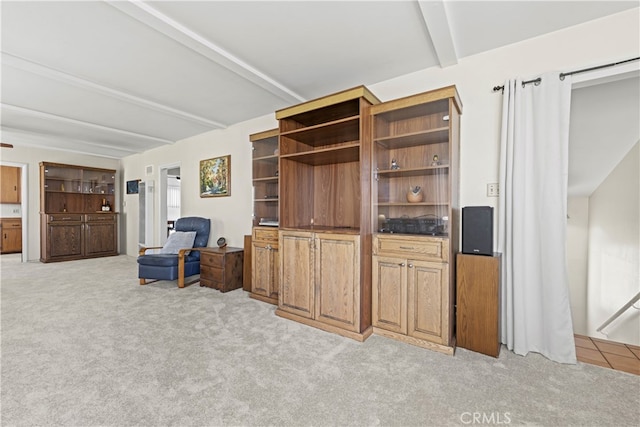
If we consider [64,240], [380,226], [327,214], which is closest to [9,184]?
[64,240]

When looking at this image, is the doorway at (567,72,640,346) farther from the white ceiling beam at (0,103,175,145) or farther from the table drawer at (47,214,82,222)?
the table drawer at (47,214,82,222)

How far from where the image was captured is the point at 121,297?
11.8 ft

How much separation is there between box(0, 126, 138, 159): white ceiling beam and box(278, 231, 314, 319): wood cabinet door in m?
5.55

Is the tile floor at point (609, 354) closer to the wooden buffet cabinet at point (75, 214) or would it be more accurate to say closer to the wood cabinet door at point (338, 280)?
the wood cabinet door at point (338, 280)

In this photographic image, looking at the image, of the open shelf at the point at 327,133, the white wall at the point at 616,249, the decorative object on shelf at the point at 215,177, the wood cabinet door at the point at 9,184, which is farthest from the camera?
the wood cabinet door at the point at 9,184

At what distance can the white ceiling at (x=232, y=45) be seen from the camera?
2029 mm

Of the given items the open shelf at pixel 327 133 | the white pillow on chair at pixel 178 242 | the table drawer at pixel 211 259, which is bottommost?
the table drawer at pixel 211 259

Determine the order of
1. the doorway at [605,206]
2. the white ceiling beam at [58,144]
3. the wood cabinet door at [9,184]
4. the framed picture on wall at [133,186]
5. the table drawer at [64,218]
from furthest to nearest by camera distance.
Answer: the wood cabinet door at [9,184]
the framed picture on wall at [133,186]
the table drawer at [64,218]
the white ceiling beam at [58,144]
the doorway at [605,206]

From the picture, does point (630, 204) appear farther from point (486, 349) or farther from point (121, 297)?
point (121, 297)

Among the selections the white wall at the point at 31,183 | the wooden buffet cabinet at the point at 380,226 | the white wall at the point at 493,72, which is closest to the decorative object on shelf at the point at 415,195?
the wooden buffet cabinet at the point at 380,226

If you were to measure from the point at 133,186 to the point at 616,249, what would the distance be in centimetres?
907

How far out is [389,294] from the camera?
2.54m

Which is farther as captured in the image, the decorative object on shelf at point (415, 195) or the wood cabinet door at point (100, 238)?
the wood cabinet door at point (100, 238)

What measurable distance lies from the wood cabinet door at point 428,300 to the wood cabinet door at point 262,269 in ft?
5.52
